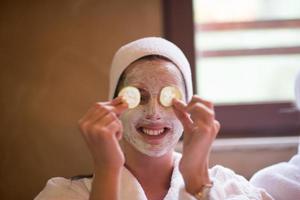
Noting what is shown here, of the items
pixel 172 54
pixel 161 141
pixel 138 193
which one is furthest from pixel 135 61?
pixel 138 193

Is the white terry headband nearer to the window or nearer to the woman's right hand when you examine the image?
the woman's right hand

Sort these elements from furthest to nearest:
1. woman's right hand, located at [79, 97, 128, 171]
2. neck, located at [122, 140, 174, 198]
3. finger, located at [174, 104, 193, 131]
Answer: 1. neck, located at [122, 140, 174, 198]
2. finger, located at [174, 104, 193, 131]
3. woman's right hand, located at [79, 97, 128, 171]

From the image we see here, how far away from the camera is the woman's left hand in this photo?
3.08 feet

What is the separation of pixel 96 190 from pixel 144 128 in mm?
189

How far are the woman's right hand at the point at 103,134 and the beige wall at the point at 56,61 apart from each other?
0.51m

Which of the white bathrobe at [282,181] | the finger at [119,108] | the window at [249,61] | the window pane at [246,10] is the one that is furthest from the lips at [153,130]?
the window pane at [246,10]

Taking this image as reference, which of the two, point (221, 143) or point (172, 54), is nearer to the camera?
point (172, 54)

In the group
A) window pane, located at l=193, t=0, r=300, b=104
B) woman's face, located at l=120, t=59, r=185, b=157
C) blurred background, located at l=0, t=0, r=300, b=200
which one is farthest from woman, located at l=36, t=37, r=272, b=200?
window pane, located at l=193, t=0, r=300, b=104

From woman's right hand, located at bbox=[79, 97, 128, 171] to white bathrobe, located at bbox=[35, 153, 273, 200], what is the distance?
16 centimetres

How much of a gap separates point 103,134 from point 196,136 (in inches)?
8.0

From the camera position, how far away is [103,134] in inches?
34.3

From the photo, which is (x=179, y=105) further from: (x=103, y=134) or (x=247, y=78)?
(x=247, y=78)

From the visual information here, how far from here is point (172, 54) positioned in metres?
1.08

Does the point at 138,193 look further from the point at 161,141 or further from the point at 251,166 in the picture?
the point at 251,166
